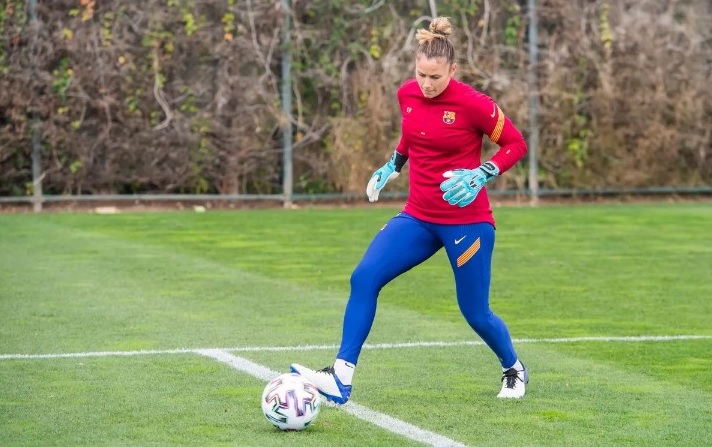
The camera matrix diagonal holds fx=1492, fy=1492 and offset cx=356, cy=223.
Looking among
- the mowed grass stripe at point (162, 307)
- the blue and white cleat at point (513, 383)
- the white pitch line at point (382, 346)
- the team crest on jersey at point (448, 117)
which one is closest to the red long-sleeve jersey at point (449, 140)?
the team crest on jersey at point (448, 117)

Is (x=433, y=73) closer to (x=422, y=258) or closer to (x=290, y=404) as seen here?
(x=422, y=258)

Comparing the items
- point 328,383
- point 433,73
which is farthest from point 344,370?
point 433,73

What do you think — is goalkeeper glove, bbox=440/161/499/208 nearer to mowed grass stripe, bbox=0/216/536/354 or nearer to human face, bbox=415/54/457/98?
human face, bbox=415/54/457/98

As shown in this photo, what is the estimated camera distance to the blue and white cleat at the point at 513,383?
25.1ft

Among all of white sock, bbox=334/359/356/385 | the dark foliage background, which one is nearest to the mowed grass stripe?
white sock, bbox=334/359/356/385

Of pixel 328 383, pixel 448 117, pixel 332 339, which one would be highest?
pixel 448 117

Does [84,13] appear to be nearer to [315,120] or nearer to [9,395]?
[315,120]

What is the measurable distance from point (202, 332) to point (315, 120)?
11.9 meters

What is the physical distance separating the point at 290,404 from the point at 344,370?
65cm

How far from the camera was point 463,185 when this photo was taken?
291 inches

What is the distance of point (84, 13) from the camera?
67.6ft

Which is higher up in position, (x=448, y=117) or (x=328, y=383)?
(x=448, y=117)

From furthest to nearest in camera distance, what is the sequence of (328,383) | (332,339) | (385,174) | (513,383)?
(332,339), (385,174), (513,383), (328,383)

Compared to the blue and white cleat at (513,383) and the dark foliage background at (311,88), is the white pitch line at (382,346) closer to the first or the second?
the blue and white cleat at (513,383)
